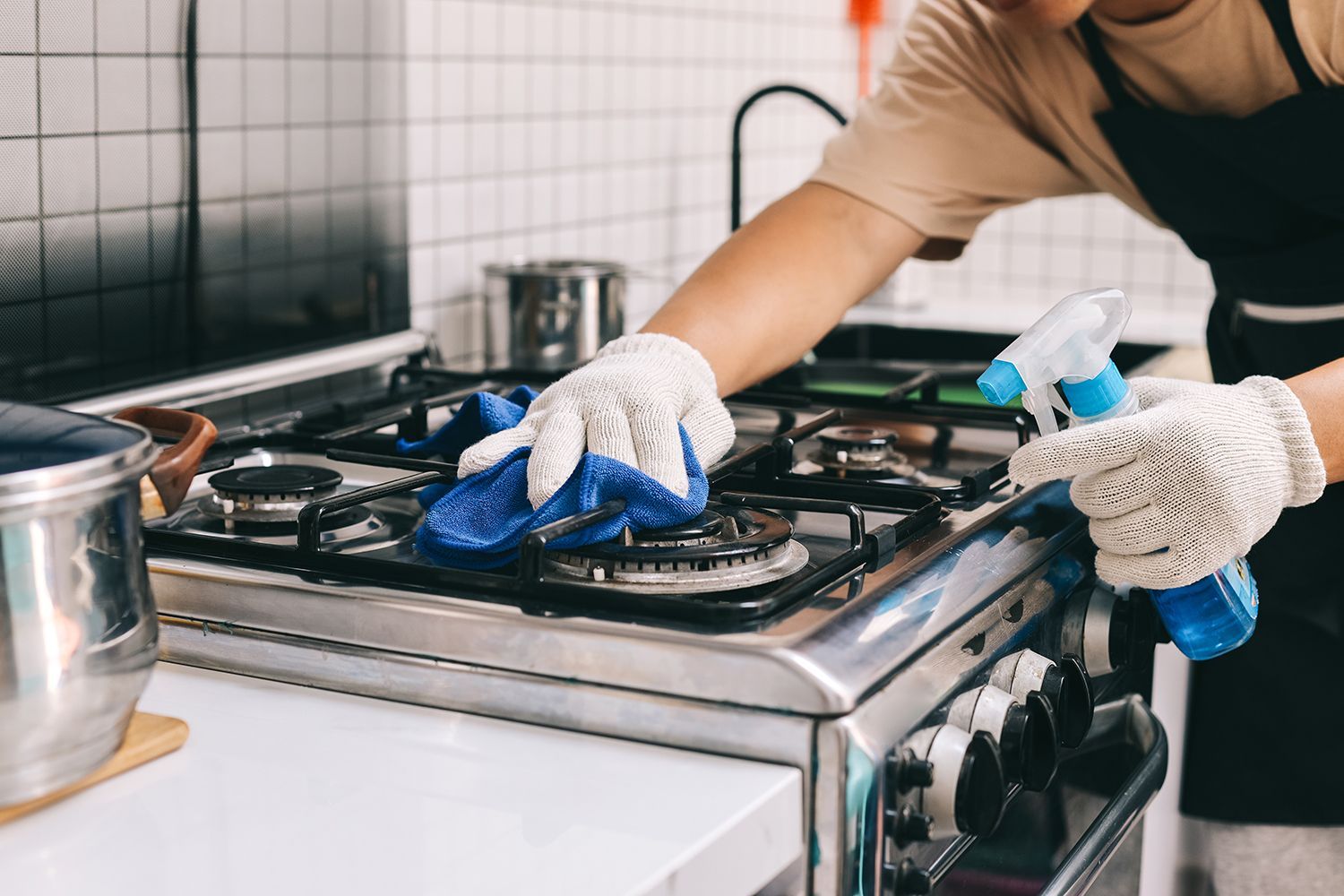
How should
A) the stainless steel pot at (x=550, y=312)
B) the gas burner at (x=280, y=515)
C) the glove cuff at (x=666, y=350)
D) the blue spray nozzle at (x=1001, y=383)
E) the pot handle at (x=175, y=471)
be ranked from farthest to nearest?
the stainless steel pot at (x=550, y=312) → the glove cuff at (x=666, y=350) → the gas burner at (x=280, y=515) → the blue spray nozzle at (x=1001, y=383) → the pot handle at (x=175, y=471)

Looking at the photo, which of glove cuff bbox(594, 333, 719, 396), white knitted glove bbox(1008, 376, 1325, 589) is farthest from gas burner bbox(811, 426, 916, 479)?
white knitted glove bbox(1008, 376, 1325, 589)

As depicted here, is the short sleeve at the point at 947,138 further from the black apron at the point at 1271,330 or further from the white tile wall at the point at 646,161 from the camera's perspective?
the white tile wall at the point at 646,161

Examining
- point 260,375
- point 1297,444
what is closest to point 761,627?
point 1297,444

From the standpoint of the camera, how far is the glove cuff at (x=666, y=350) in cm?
112

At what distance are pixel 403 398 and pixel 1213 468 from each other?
770mm

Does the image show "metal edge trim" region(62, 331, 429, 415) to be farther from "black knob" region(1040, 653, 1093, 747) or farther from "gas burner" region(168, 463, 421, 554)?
"black knob" region(1040, 653, 1093, 747)

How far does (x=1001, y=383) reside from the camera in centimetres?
85

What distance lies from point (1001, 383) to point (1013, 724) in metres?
0.19

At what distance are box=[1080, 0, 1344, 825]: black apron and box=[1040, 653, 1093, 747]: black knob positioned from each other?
1.84 feet

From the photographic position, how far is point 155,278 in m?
1.28

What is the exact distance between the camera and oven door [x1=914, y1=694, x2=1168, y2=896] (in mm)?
896

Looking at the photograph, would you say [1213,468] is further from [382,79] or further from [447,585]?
[382,79]

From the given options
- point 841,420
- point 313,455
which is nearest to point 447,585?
point 313,455

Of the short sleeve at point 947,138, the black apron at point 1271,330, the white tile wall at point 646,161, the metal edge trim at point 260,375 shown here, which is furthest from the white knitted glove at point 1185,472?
the white tile wall at point 646,161
